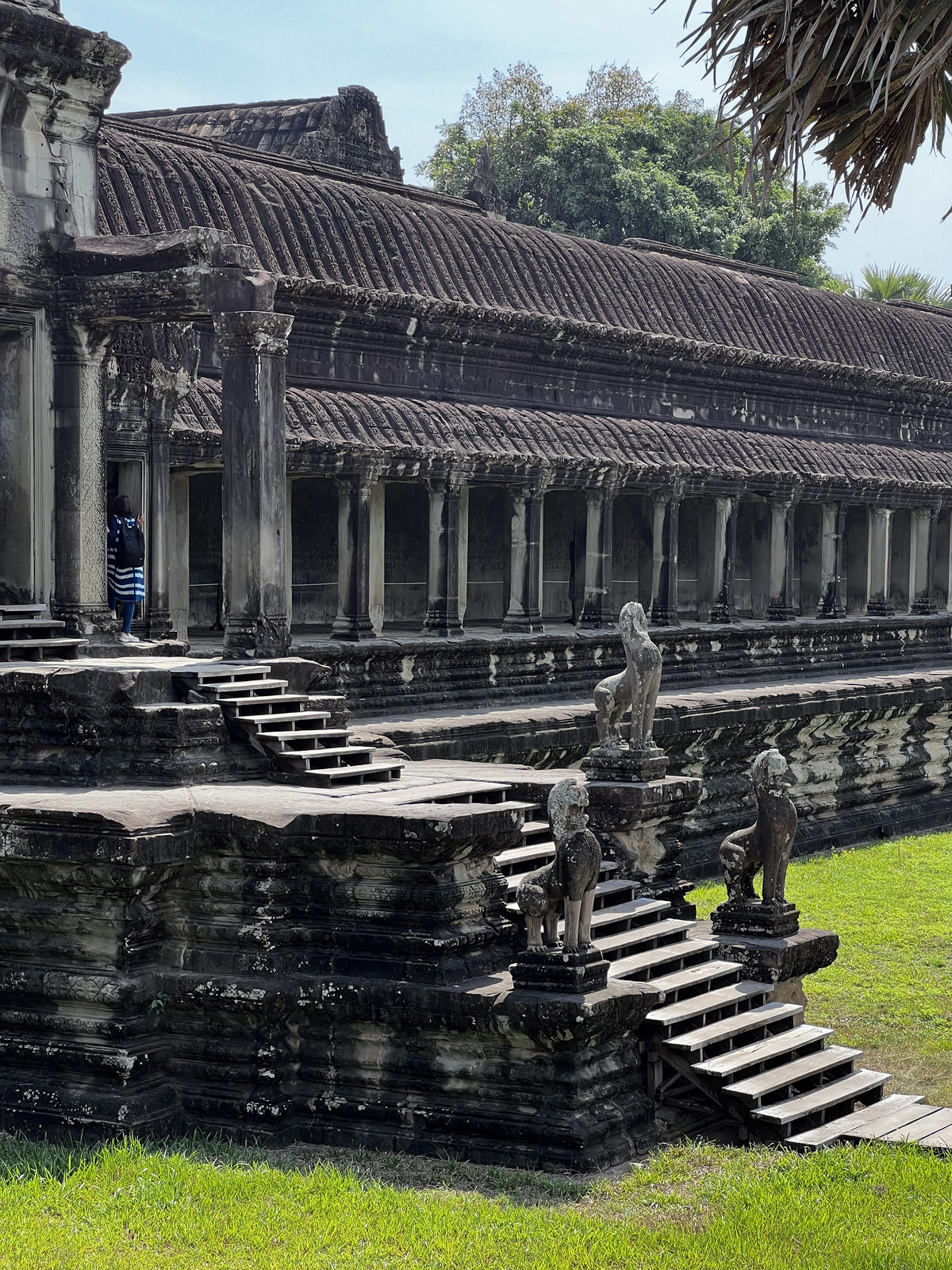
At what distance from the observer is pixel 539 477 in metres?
18.1

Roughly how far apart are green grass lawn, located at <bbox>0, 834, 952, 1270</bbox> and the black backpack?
5981mm

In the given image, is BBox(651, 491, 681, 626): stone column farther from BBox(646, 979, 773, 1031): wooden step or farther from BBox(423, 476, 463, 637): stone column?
BBox(646, 979, 773, 1031): wooden step

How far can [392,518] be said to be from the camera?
1994 cm

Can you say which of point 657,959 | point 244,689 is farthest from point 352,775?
point 657,959

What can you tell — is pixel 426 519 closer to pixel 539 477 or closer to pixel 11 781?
pixel 539 477

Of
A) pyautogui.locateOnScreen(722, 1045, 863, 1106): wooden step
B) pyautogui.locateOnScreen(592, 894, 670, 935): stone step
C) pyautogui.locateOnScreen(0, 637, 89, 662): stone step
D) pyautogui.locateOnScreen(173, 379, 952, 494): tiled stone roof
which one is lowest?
pyautogui.locateOnScreen(722, 1045, 863, 1106): wooden step

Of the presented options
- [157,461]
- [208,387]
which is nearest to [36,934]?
[157,461]

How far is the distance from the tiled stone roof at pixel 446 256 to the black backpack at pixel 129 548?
248 centimetres

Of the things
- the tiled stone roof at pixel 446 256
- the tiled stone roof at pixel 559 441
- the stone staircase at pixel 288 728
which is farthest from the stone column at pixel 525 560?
the stone staircase at pixel 288 728

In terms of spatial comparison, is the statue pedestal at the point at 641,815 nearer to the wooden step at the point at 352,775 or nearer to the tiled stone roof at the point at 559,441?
the wooden step at the point at 352,775

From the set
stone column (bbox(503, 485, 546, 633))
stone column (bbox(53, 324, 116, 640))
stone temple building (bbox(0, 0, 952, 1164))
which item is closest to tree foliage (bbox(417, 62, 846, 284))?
stone temple building (bbox(0, 0, 952, 1164))

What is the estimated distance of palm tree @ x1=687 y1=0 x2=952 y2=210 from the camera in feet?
27.6

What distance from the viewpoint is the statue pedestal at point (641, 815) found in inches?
472

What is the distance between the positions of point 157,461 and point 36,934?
236 inches
